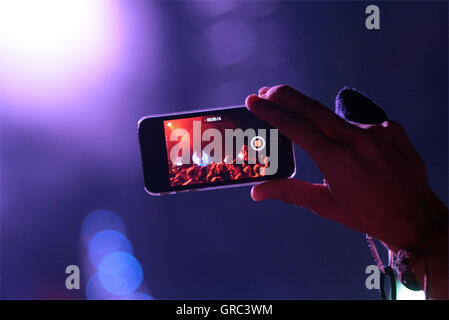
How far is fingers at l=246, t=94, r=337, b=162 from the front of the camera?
524 millimetres

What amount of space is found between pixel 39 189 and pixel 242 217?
870mm

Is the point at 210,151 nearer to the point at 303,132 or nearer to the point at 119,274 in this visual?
the point at 303,132

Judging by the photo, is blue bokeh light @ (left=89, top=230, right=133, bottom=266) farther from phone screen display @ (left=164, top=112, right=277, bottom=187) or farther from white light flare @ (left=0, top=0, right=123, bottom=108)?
phone screen display @ (left=164, top=112, right=277, bottom=187)

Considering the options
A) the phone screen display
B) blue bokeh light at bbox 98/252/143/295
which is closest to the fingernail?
the phone screen display

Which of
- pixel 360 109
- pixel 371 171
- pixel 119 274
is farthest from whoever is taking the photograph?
pixel 119 274

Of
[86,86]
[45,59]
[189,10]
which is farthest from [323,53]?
[45,59]

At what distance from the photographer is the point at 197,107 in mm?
1377

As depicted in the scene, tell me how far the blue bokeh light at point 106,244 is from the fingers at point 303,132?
Answer: 1.08 meters

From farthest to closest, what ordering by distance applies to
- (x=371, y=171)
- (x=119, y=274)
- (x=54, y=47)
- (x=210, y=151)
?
1. (x=119, y=274)
2. (x=54, y=47)
3. (x=210, y=151)
4. (x=371, y=171)

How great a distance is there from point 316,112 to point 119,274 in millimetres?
1251

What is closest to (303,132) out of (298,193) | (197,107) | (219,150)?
(298,193)

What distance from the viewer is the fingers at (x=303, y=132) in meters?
0.52

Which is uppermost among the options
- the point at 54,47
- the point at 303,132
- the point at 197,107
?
the point at 54,47
